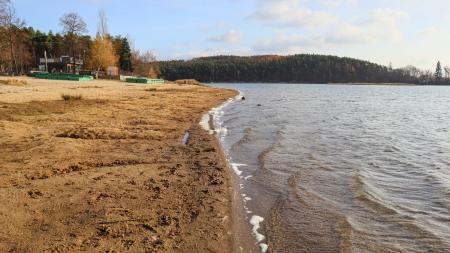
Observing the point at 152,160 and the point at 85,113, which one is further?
the point at 85,113

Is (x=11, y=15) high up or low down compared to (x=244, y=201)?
up

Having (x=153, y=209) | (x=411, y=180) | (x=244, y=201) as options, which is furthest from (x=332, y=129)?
(x=153, y=209)

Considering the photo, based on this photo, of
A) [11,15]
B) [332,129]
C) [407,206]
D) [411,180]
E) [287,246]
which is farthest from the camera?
[11,15]

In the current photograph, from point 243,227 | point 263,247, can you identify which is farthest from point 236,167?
point 263,247

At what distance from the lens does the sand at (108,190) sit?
256 inches

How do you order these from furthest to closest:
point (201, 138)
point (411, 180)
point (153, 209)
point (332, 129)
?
point (332, 129) < point (201, 138) < point (411, 180) < point (153, 209)

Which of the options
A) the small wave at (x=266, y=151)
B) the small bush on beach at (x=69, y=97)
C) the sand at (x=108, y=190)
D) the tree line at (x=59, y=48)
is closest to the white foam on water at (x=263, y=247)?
the sand at (x=108, y=190)

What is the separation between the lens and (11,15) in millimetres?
63250

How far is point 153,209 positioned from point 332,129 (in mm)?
17428

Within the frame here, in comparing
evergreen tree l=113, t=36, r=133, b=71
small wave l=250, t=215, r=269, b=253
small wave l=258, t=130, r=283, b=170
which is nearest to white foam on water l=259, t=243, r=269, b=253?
small wave l=250, t=215, r=269, b=253

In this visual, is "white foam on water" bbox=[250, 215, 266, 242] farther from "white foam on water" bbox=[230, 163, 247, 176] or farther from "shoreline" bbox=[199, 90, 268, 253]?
"white foam on water" bbox=[230, 163, 247, 176]

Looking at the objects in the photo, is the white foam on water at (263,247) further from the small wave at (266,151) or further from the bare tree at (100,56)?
the bare tree at (100,56)

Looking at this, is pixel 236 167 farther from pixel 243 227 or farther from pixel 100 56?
pixel 100 56

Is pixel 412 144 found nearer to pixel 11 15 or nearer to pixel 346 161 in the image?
pixel 346 161
